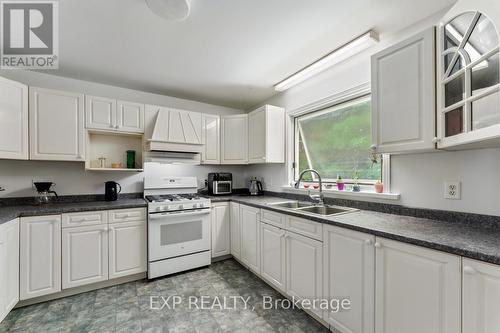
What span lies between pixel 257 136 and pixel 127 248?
2.20 metres

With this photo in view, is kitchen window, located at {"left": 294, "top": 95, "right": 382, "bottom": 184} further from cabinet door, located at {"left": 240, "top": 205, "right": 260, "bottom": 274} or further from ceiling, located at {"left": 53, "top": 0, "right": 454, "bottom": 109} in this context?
cabinet door, located at {"left": 240, "top": 205, "right": 260, "bottom": 274}

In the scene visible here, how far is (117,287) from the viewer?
2342 millimetres

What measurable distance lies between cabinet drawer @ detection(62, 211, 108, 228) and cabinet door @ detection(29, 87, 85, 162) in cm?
68

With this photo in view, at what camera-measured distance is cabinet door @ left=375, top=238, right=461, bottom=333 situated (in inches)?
41.3

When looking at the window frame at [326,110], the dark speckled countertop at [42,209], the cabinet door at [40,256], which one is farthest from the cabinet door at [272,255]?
the cabinet door at [40,256]

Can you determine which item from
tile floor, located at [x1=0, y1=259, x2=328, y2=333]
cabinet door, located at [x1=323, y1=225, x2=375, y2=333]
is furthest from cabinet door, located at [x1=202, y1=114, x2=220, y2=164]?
cabinet door, located at [x1=323, y1=225, x2=375, y2=333]

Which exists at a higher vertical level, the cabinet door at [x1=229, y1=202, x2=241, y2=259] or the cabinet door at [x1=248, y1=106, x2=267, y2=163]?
the cabinet door at [x1=248, y1=106, x2=267, y2=163]

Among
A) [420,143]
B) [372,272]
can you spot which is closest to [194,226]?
[372,272]

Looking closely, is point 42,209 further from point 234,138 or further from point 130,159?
point 234,138

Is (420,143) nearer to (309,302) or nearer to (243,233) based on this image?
A: (309,302)

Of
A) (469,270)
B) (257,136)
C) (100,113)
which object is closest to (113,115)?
(100,113)

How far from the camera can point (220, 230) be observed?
9.89 feet

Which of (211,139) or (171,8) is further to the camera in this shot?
(211,139)

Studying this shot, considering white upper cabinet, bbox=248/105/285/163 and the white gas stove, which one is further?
white upper cabinet, bbox=248/105/285/163
